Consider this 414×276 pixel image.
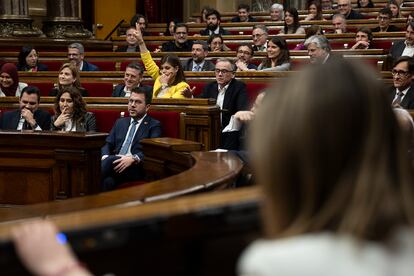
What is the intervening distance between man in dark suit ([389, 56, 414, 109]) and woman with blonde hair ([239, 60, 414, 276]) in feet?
18.3

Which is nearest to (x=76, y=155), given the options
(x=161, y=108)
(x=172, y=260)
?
(x=161, y=108)

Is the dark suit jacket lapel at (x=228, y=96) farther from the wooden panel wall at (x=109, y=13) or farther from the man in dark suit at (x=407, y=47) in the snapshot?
the wooden panel wall at (x=109, y=13)

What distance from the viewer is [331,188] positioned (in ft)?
3.87

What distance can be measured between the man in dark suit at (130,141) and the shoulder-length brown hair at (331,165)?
508 centimetres

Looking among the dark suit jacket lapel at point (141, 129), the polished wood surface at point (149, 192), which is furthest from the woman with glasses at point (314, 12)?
the polished wood surface at point (149, 192)

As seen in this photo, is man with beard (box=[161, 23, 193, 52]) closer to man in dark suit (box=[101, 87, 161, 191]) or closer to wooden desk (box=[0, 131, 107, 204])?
man in dark suit (box=[101, 87, 161, 191])

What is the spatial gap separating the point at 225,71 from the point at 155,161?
2.09m

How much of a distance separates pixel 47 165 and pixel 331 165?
4823 millimetres

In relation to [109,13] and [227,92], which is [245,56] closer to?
[227,92]

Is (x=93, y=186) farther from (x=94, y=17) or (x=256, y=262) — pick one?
(x=94, y=17)

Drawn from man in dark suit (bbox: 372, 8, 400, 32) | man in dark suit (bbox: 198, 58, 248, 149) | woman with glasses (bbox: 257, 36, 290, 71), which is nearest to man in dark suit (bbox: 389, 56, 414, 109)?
man in dark suit (bbox: 198, 58, 248, 149)

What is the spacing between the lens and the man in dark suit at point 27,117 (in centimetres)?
700

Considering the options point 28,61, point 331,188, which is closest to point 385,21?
point 28,61

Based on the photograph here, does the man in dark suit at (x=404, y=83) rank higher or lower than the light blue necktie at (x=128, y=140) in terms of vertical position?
higher
